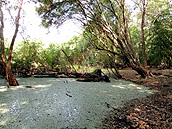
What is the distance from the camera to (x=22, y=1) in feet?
7.92

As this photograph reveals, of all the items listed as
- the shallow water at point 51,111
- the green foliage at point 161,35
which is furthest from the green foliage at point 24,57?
the green foliage at point 161,35

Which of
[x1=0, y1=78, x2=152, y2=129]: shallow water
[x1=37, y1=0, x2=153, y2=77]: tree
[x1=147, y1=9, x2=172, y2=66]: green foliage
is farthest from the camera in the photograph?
[x1=147, y1=9, x2=172, y2=66]: green foliage

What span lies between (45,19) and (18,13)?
4.31 ft

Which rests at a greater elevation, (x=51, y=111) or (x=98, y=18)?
(x=98, y=18)

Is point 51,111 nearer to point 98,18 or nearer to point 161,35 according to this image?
point 98,18

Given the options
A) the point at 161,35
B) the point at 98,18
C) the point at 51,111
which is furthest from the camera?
the point at 161,35

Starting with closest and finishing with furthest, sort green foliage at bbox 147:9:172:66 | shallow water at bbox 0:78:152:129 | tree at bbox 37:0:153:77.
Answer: shallow water at bbox 0:78:152:129 → tree at bbox 37:0:153:77 → green foliage at bbox 147:9:172:66

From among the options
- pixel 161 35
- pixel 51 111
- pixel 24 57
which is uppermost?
pixel 161 35

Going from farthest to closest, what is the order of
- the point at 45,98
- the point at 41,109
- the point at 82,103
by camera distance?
the point at 45,98, the point at 82,103, the point at 41,109

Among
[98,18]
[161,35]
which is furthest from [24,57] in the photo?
[161,35]

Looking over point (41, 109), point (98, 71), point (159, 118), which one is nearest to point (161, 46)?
point (98, 71)

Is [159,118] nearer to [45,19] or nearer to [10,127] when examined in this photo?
[10,127]

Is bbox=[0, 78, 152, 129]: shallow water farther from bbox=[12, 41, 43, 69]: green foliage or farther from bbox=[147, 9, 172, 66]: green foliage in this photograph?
bbox=[147, 9, 172, 66]: green foliage

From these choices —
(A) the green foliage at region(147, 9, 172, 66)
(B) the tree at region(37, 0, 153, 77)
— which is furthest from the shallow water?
(A) the green foliage at region(147, 9, 172, 66)
